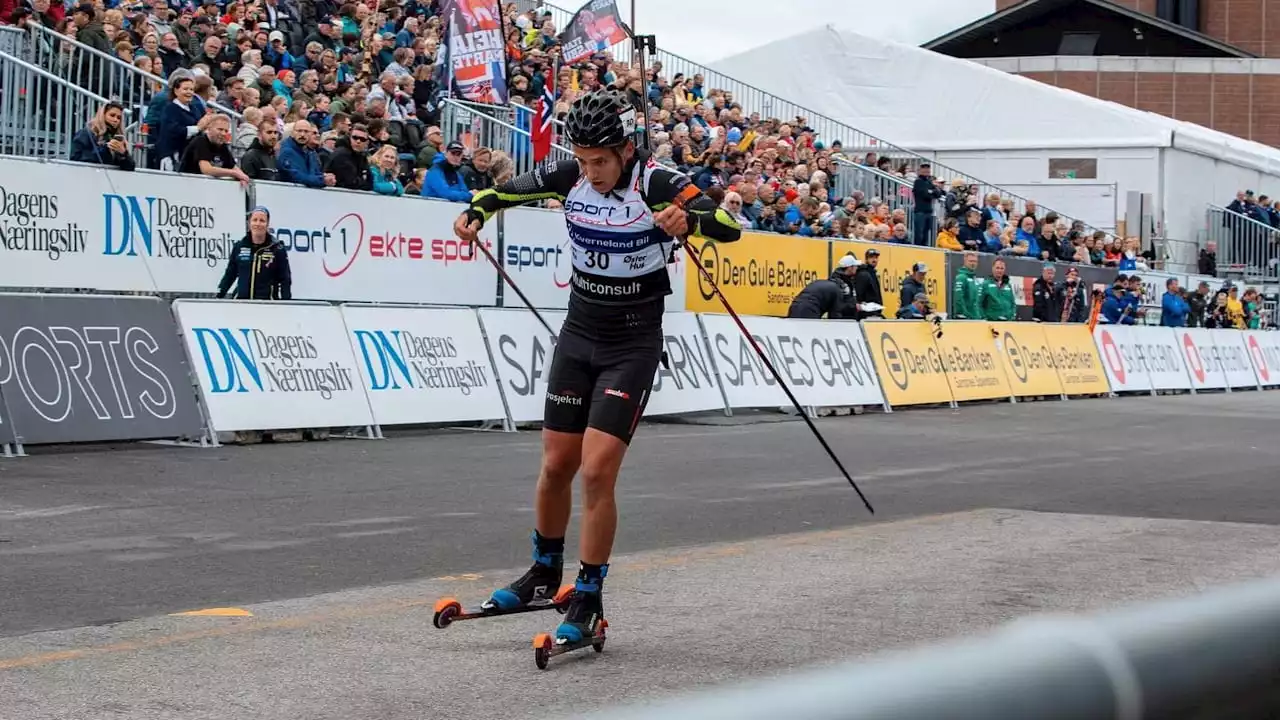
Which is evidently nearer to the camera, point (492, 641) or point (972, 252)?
point (492, 641)

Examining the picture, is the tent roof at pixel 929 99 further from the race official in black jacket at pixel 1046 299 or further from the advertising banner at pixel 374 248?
the advertising banner at pixel 374 248

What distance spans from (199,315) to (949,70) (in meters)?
33.1

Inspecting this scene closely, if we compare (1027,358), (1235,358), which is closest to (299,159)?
(1027,358)

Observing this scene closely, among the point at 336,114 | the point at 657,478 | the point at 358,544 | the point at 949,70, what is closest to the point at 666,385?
the point at 336,114

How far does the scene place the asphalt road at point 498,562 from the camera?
603cm

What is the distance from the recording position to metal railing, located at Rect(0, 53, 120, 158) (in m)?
16.6

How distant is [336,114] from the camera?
738 inches

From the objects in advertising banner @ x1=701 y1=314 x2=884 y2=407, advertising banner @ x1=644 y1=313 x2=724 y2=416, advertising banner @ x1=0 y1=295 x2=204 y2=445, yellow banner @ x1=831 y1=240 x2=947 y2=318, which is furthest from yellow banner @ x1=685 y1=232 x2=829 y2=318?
advertising banner @ x1=0 y1=295 x2=204 y2=445

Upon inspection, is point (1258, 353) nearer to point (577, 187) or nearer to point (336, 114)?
point (336, 114)

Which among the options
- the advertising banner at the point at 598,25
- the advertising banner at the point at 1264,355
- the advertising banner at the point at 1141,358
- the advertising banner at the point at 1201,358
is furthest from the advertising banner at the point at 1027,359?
the advertising banner at the point at 1264,355

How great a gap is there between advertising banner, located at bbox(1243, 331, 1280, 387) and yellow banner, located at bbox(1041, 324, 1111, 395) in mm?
7477

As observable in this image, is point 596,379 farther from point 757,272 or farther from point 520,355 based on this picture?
point 757,272

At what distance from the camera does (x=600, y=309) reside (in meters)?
7.07

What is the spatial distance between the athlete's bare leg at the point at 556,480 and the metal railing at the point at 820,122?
28.1m
